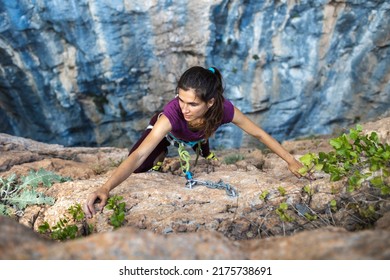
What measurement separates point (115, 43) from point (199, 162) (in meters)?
6.70

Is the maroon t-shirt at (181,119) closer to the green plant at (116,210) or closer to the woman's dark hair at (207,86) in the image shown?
the woman's dark hair at (207,86)

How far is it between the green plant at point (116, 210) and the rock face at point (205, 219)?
0.05 metres

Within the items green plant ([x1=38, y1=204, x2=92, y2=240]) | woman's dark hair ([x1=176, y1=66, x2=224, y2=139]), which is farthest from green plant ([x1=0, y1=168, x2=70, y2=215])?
woman's dark hair ([x1=176, y1=66, x2=224, y2=139])

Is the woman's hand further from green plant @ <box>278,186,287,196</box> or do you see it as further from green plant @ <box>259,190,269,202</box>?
green plant @ <box>278,186,287,196</box>

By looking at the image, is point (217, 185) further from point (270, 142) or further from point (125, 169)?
point (125, 169)

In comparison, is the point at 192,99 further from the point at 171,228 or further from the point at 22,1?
the point at 22,1

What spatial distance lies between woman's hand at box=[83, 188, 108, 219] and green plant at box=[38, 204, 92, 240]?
49 millimetres

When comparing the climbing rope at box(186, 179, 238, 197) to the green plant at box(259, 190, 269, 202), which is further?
the climbing rope at box(186, 179, 238, 197)

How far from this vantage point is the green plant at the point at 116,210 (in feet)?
8.25

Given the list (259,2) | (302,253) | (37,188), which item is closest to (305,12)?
(259,2)

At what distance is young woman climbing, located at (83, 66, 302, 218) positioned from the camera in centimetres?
270

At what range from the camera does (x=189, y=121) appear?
3160mm

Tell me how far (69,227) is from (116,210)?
35cm

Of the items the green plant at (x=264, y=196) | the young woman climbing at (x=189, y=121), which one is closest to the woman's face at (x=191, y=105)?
the young woman climbing at (x=189, y=121)
